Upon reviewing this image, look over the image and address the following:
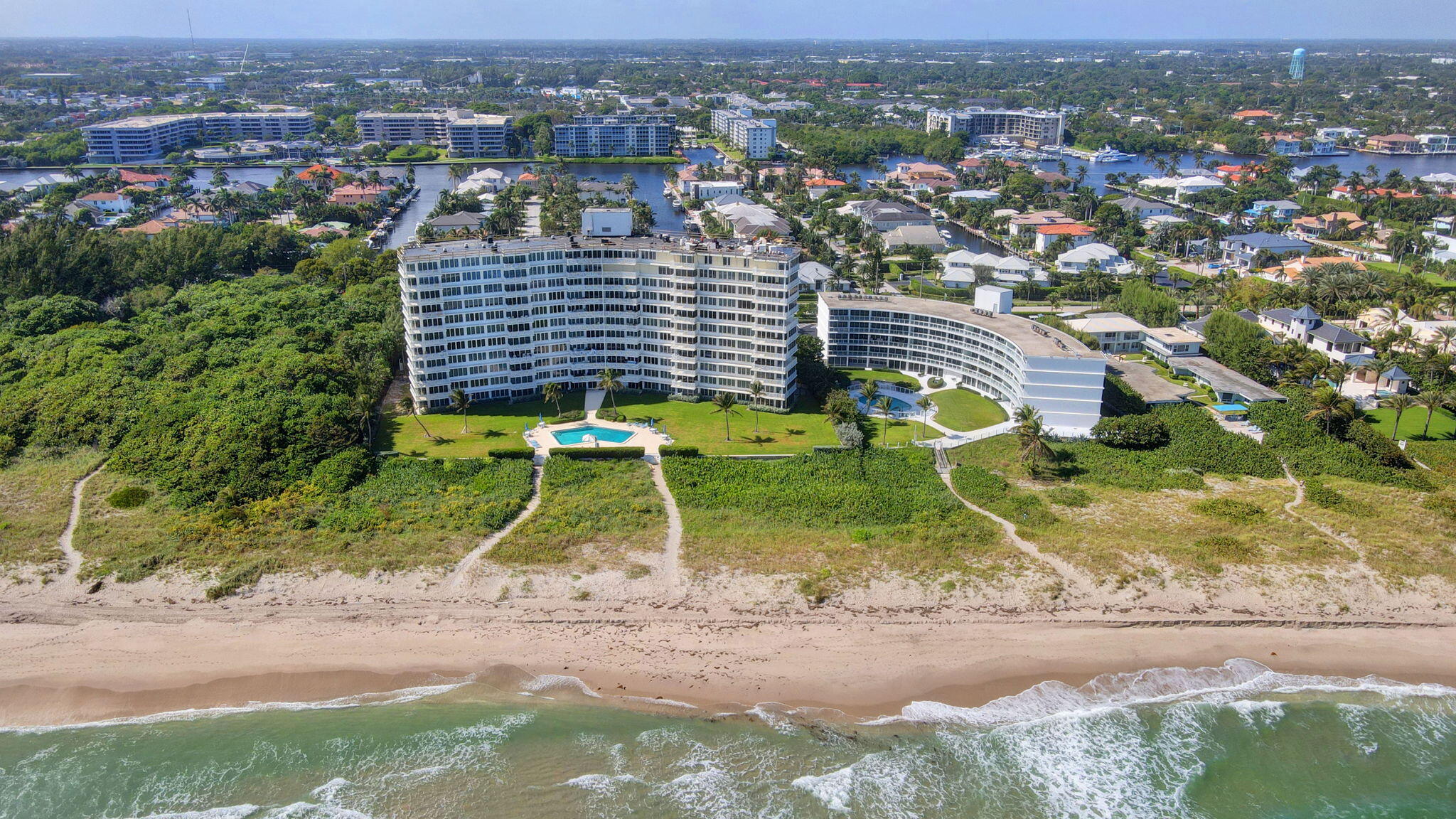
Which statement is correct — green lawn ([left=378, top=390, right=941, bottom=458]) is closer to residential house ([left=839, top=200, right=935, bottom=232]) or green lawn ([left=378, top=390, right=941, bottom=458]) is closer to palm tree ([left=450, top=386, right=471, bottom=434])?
palm tree ([left=450, top=386, right=471, bottom=434])

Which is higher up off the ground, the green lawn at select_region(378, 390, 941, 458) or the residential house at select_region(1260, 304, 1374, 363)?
the residential house at select_region(1260, 304, 1374, 363)

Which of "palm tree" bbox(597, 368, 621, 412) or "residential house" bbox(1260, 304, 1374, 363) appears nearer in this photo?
"palm tree" bbox(597, 368, 621, 412)

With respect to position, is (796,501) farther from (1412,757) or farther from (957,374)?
(1412,757)

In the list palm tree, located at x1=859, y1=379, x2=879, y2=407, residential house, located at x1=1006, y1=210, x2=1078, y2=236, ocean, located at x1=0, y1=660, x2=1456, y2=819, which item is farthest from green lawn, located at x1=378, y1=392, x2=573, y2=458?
residential house, located at x1=1006, y1=210, x2=1078, y2=236

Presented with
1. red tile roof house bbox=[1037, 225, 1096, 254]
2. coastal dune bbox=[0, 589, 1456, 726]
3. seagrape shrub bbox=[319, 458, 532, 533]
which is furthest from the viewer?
red tile roof house bbox=[1037, 225, 1096, 254]

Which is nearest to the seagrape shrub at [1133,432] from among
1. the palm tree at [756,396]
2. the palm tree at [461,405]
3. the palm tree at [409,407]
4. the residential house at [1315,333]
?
the palm tree at [756,396]

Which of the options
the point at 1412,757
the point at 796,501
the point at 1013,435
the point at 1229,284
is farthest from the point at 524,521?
the point at 1229,284
